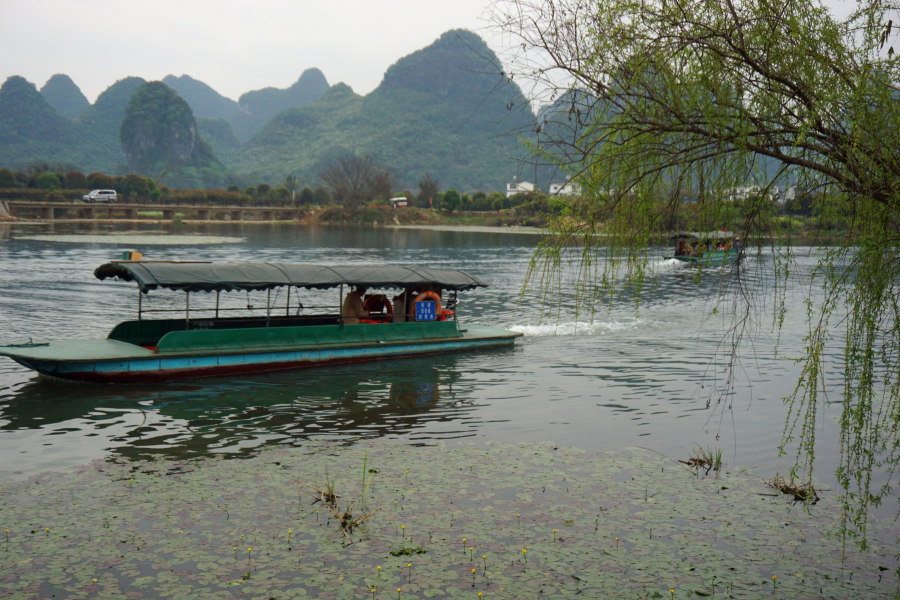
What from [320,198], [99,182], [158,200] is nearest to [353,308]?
[158,200]

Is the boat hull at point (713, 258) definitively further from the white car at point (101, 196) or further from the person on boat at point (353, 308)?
the white car at point (101, 196)

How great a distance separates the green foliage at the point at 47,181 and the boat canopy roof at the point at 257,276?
92.2 m

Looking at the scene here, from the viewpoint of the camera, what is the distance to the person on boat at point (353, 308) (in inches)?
718

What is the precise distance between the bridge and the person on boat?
260 feet

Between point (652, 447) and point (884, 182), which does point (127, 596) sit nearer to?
point (884, 182)

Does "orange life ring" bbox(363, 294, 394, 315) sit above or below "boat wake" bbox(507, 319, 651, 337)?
above

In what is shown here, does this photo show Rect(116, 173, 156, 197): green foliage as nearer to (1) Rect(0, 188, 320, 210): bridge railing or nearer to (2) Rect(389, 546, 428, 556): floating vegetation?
(1) Rect(0, 188, 320, 210): bridge railing

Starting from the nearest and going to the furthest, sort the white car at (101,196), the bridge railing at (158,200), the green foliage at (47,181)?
the bridge railing at (158,200), the white car at (101,196), the green foliage at (47,181)

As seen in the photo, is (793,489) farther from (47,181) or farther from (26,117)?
(26,117)

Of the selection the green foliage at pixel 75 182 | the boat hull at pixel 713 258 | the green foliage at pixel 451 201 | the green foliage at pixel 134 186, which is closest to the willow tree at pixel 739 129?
the boat hull at pixel 713 258

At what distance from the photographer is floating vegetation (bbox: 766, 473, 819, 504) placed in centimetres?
891

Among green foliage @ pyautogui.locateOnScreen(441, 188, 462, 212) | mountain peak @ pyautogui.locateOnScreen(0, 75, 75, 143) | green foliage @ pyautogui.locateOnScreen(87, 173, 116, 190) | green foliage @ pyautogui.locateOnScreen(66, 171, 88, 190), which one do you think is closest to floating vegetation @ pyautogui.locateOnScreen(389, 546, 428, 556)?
green foliage @ pyautogui.locateOnScreen(441, 188, 462, 212)

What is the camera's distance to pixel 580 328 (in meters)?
23.7

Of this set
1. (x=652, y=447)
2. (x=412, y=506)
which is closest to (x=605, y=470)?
(x=652, y=447)
